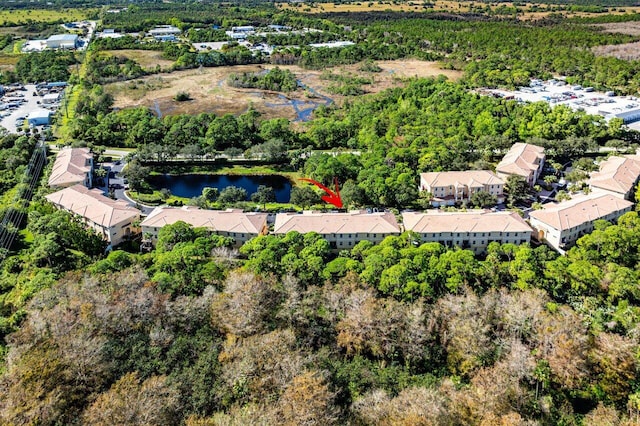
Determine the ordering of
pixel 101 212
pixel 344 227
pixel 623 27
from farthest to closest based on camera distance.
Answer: pixel 623 27 → pixel 101 212 → pixel 344 227

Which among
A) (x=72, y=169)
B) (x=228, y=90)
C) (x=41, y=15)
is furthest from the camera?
(x=41, y=15)

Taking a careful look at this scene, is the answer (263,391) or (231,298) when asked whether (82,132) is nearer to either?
(231,298)

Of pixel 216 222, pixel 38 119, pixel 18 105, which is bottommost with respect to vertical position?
pixel 18 105

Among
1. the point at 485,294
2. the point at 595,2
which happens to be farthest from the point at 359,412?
the point at 595,2

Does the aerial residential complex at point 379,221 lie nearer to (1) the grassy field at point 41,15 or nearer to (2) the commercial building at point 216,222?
(2) the commercial building at point 216,222

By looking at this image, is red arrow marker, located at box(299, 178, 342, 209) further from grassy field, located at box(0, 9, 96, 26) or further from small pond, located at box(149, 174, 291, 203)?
grassy field, located at box(0, 9, 96, 26)

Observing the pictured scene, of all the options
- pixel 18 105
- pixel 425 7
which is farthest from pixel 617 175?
pixel 425 7

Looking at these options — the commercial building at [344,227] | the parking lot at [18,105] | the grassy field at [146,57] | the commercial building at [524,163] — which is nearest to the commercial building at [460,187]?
the commercial building at [524,163]

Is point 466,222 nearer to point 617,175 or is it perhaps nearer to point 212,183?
point 617,175
